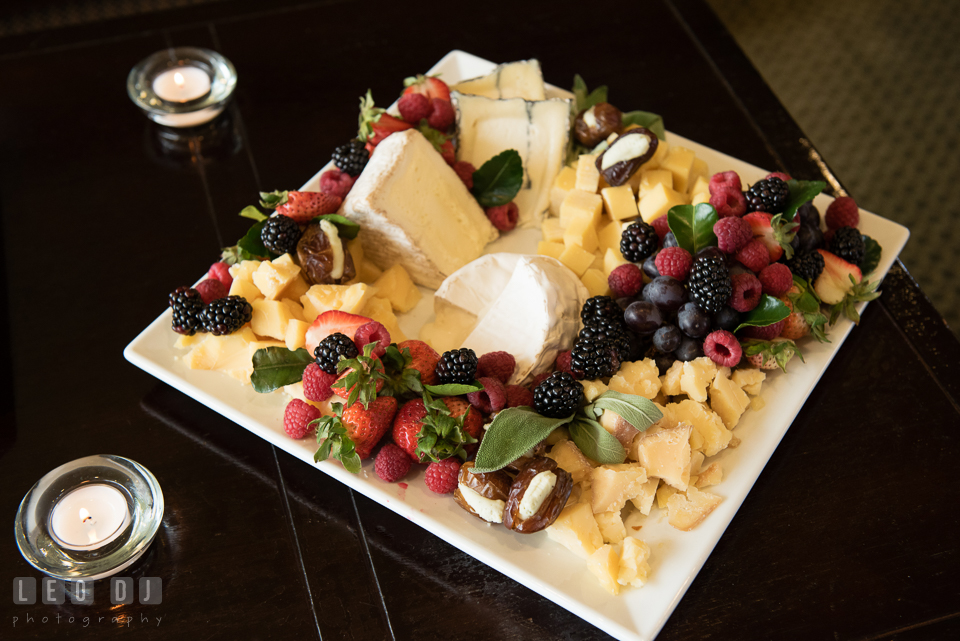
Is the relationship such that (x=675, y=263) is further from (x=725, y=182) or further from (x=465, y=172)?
(x=465, y=172)

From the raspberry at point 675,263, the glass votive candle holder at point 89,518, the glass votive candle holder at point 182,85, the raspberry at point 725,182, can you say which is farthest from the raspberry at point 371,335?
the glass votive candle holder at point 182,85

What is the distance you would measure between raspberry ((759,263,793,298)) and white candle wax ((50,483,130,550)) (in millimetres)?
1250

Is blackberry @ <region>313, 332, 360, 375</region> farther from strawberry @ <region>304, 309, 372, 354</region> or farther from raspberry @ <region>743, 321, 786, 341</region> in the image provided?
raspberry @ <region>743, 321, 786, 341</region>

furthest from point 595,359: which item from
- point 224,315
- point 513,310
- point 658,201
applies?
point 224,315

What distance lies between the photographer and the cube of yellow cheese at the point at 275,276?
146cm

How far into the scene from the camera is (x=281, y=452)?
4.73 feet

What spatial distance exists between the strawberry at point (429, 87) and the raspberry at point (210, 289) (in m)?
0.68

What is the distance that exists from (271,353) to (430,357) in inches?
11.8

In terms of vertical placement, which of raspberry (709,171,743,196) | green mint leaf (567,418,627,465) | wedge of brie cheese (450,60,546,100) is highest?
wedge of brie cheese (450,60,546,100)

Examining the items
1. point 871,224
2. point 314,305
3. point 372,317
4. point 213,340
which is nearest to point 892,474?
point 871,224

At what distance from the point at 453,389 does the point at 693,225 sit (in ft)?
1.95

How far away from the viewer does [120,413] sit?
1512 millimetres

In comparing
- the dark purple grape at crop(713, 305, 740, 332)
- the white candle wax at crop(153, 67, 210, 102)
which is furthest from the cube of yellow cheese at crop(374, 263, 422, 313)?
the white candle wax at crop(153, 67, 210, 102)

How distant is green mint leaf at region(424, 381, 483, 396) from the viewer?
4.21 feet
